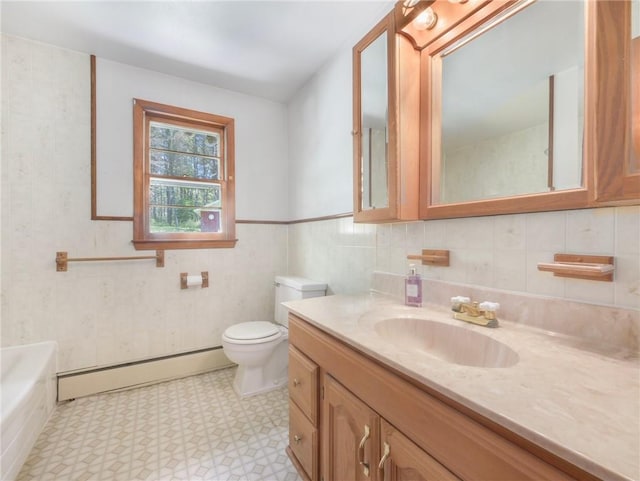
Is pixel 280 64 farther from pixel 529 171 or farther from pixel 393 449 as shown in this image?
pixel 393 449

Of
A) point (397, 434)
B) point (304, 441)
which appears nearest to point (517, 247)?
point (397, 434)

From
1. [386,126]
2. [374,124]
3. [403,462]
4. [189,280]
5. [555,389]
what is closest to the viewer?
[555,389]

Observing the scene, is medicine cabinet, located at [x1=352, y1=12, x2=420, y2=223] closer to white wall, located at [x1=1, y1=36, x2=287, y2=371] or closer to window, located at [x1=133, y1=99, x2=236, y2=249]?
window, located at [x1=133, y1=99, x2=236, y2=249]

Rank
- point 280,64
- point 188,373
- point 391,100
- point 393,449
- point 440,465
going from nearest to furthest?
point 440,465 → point 393,449 → point 391,100 → point 280,64 → point 188,373

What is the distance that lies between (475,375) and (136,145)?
243 cm

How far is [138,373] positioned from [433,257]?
7.27 ft

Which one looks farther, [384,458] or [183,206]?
[183,206]

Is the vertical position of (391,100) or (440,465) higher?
(391,100)

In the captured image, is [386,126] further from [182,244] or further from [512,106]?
[182,244]

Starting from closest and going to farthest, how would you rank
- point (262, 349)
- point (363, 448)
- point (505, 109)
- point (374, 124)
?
point (363, 448) → point (505, 109) → point (374, 124) → point (262, 349)

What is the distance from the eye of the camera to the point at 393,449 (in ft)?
2.36

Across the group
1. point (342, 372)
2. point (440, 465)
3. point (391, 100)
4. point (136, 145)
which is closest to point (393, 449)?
point (440, 465)

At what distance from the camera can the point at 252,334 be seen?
1.91m

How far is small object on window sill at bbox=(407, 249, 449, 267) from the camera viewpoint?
118cm
